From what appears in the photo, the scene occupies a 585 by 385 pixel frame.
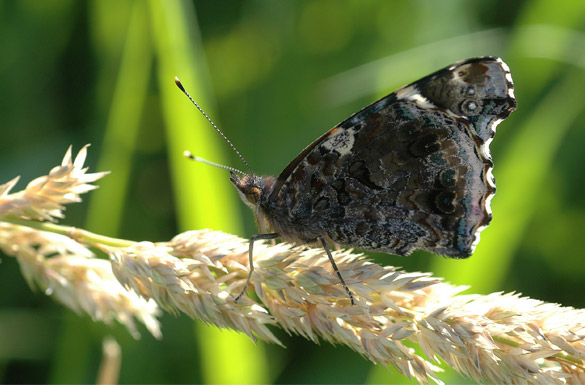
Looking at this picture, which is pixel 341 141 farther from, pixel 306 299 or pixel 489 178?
pixel 306 299

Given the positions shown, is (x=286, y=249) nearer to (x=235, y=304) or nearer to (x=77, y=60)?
(x=235, y=304)

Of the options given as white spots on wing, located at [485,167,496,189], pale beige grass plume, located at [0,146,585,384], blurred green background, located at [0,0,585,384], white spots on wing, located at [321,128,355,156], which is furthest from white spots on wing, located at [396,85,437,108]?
blurred green background, located at [0,0,585,384]

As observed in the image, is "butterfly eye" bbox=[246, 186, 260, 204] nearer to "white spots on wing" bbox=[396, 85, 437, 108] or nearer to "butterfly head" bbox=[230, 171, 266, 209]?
"butterfly head" bbox=[230, 171, 266, 209]

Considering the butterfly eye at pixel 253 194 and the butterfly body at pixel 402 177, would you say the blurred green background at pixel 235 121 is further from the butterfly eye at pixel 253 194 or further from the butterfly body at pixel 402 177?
the butterfly body at pixel 402 177

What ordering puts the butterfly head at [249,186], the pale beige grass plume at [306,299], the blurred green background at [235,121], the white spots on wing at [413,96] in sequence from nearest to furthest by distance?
the pale beige grass plume at [306,299]
the white spots on wing at [413,96]
the butterfly head at [249,186]
the blurred green background at [235,121]

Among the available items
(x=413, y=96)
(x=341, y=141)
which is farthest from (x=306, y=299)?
(x=413, y=96)

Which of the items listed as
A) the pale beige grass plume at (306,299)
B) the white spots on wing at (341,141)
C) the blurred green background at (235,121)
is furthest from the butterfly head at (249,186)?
the pale beige grass plume at (306,299)

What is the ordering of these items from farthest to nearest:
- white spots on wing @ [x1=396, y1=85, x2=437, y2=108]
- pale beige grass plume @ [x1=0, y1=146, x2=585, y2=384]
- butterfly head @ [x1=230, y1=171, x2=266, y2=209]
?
butterfly head @ [x1=230, y1=171, x2=266, y2=209] < white spots on wing @ [x1=396, y1=85, x2=437, y2=108] < pale beige grass plume @ [x1=0, y1=146, x2=585, y2=384]
